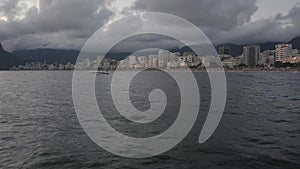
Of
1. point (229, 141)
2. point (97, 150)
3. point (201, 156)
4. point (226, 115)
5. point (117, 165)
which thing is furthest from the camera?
point (226, 115)

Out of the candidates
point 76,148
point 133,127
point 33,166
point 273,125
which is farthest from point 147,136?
point 273,125

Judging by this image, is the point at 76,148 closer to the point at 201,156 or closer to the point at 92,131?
the point at 92,131

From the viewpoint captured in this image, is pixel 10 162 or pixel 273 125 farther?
pixel 273 125

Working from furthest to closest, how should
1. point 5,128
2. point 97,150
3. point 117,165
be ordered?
1. point 5,128
2. point 97,150
3. point 117,165

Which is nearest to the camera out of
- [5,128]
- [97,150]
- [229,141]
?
[97,150]

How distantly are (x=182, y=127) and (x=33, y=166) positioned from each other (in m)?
15.9

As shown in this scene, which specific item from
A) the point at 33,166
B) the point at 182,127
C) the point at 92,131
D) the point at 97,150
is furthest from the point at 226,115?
the point at 33,166

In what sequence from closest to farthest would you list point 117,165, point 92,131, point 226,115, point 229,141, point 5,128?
point 117,165 < point 229,141 < point 92,131 < point 5,128 < point 226,115

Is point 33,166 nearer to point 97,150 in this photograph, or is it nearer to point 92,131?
point 97,150

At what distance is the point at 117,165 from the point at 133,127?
11439 millimetres

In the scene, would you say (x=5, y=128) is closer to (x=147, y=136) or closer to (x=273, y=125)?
(x=147, y=136)

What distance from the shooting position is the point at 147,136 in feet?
86.0

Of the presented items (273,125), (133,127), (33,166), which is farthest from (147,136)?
(273,125)

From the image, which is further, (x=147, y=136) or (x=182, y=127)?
(x=182, y=127)
